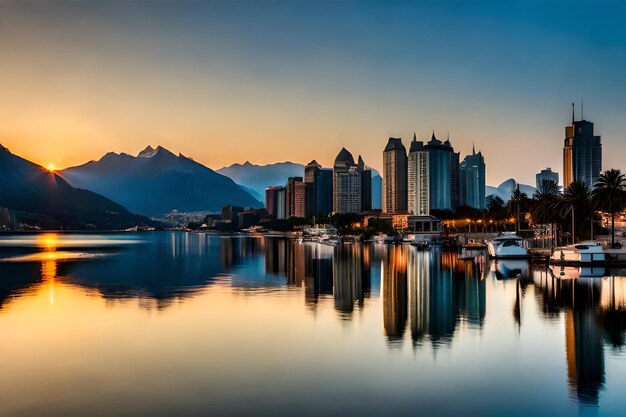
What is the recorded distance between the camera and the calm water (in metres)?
17.6

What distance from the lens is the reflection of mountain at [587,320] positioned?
1966 cm

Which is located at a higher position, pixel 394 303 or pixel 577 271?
pixel 577 271

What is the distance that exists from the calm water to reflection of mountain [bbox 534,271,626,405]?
0.29 feet

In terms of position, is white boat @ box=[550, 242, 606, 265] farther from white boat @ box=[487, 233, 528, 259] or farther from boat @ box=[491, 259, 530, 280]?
white boat @ box=[487, 233, 528, 259]

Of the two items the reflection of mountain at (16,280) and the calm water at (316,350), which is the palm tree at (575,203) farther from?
the reflection of mountain at (16,280)

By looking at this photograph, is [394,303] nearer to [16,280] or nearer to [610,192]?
[16,280]

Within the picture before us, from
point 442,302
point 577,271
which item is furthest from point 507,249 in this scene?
point 442,302

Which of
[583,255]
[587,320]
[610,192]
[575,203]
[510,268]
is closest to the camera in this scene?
[587,320]

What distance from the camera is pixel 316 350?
79.3 feet

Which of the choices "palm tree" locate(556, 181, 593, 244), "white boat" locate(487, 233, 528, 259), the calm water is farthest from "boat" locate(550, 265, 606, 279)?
"palm tree" locate(556, 181, 593, 244)

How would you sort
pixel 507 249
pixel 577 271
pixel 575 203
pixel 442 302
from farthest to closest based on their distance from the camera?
pixel 575 203, pixel 507 249, pixel 577 271, pixel 442 302

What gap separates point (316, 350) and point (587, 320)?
44.6 ft

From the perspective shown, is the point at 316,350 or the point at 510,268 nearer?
the point at 316,350

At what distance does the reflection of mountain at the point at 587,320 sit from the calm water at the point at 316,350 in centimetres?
9
